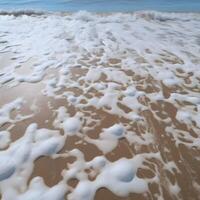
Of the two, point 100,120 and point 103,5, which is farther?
point 103,5

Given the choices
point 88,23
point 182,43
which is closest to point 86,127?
point 182,43

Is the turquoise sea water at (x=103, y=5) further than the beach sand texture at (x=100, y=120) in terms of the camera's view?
Yes

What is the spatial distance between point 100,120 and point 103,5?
27.1 feet

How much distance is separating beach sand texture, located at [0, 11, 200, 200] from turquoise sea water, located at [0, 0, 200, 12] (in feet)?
15.2

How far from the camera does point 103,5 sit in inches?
380

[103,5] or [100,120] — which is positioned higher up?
[100,120]

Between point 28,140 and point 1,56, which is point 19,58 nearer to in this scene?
point 1,56

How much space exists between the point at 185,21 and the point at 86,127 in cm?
545

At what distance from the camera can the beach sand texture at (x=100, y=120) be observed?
177 centimetres

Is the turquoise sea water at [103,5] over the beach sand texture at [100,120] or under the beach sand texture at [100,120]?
under

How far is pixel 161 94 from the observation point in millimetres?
2875

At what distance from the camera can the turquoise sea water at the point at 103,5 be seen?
346 inches

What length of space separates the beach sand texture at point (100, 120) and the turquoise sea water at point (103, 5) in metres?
4.63

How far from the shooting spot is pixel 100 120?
A: 243cm
